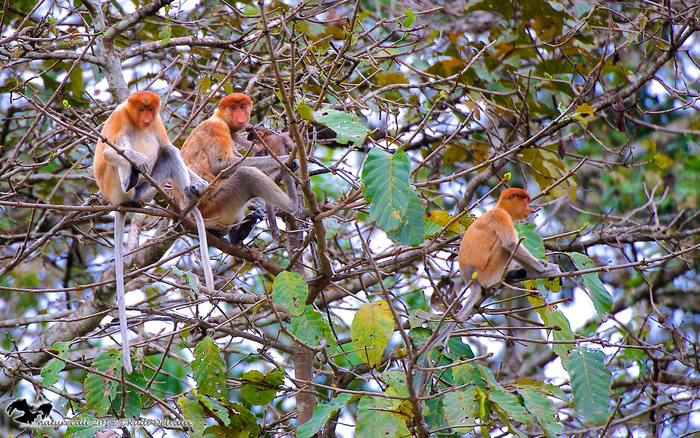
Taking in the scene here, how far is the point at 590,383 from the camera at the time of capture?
10.4ft

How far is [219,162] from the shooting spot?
4.64m

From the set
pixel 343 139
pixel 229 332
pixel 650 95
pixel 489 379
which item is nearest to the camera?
pixel 343 139

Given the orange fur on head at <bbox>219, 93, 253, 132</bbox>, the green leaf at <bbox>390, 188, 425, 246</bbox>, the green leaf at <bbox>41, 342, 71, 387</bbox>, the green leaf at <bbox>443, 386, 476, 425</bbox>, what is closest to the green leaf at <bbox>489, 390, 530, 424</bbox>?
the green leaf at <bbox>443, 386, 476, 425</bbox>

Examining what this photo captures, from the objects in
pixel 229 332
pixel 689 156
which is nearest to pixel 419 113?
pixel 229 332

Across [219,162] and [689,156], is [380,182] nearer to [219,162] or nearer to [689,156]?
[219,162]

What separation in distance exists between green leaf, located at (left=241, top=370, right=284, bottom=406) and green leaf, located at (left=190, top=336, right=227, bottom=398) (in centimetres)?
22

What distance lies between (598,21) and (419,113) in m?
1.58

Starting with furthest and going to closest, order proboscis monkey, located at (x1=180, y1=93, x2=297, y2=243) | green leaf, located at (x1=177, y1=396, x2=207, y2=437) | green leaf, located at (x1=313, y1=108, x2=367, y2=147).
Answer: proboscis monkey, located at (x1=180, y1=93, x2=297, y2=243), green leaf, located at (x1=177, y1=396, x2=207, y2=437), green leaf, located at (x1=313, y1=108, x2=367, y2=147)

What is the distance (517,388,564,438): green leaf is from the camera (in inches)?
117

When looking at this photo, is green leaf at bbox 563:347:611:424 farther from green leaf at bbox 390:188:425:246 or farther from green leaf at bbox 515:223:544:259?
green leaf at bbox 390:188:425:246

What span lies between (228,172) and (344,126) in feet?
5.30

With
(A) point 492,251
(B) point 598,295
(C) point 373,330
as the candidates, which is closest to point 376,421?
(C) point 373,330

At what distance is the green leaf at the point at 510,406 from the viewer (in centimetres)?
282

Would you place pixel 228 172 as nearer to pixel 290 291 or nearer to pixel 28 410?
pixel 290 291
